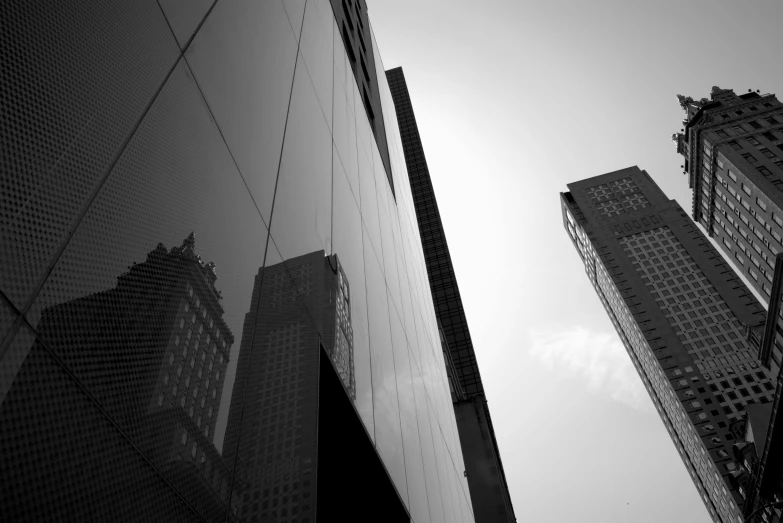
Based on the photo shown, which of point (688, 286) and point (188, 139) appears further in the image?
point (688, 286)

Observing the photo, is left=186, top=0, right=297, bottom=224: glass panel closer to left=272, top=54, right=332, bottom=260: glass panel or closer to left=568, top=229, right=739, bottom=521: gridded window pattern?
left=272, top=54, right=332, bottom=260: glass panel

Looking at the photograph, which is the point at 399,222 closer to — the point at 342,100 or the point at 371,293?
the point at 342,100

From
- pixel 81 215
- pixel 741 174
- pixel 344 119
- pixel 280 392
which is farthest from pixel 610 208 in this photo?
pixel 81 215

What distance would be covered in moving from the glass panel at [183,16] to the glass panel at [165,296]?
0.34m

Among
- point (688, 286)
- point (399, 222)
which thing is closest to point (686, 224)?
point (688, 286)

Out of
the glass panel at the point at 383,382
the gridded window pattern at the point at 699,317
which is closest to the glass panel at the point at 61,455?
the glass panel at the point at 383,382

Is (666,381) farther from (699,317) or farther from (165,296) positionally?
(165,296)

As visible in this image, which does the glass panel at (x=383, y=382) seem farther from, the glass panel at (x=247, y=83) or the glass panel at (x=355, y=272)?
the glass panel at (x=247, y=83)

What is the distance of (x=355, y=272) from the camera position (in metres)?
10.2

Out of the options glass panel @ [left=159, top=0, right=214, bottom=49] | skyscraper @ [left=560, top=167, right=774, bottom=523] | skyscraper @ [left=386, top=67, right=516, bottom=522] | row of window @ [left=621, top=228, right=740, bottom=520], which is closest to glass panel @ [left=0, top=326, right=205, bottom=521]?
glass panel @ [left=159, top=0, right=214, bottom=49]

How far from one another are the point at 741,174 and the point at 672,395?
6738 cm

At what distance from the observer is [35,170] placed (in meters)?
2.81

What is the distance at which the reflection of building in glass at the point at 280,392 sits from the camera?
473cm

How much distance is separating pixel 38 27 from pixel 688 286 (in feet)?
521
